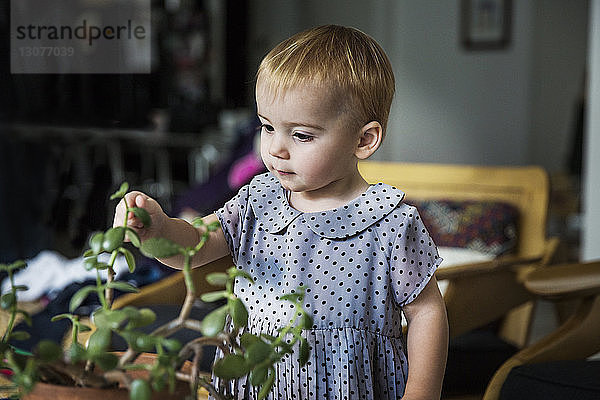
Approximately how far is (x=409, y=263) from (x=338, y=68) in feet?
0.78

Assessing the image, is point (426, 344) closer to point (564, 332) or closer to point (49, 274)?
point (564, 332)

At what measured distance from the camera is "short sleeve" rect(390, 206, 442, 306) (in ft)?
3.04

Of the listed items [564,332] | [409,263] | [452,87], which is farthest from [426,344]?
[452,87]

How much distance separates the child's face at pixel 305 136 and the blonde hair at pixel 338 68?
1cm

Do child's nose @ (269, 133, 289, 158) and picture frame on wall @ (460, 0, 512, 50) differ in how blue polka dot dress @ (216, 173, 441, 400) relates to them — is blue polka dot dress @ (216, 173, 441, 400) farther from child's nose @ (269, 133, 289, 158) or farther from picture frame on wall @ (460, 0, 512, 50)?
picture frame on wall @ (460, 0, 512, 50)

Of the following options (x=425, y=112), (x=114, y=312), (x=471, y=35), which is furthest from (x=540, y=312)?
(x=114, y=312)

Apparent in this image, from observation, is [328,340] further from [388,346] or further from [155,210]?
[155,210]

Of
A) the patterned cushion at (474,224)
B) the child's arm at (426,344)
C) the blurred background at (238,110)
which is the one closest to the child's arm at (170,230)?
the child's arm at (426,344)

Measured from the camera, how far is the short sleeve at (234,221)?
3.35 ft

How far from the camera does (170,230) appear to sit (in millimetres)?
924

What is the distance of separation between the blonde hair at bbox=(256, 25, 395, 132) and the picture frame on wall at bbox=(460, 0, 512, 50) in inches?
118

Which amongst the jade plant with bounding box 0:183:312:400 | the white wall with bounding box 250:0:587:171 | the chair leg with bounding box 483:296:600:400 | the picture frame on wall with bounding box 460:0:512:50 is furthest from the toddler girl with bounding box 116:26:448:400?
the picture frame on wall with bounding box 460:0:512:50

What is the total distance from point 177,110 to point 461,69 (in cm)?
228

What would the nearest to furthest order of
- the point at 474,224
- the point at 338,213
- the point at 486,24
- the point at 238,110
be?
the point at 338,213
the point at 474,224
the point at 486,24
the point at 238,110
